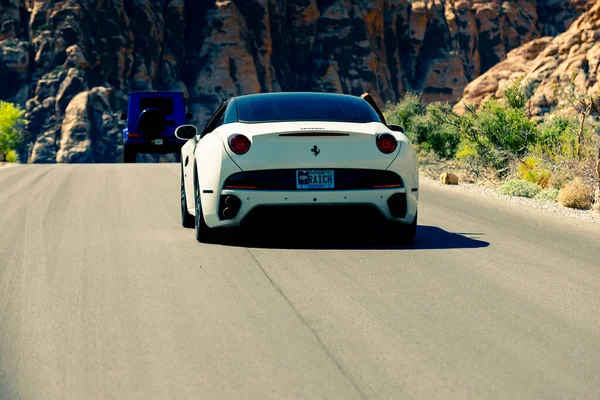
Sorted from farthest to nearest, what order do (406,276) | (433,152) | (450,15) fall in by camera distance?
(450,15) < (433,152) < (406,276)

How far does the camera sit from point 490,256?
8992 millimetres

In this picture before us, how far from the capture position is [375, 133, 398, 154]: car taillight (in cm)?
920

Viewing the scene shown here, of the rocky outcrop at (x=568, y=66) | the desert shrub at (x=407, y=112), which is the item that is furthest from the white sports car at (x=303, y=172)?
the rocky outcrop at (x=568, y=66)

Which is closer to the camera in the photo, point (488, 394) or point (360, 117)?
point (488, 394)

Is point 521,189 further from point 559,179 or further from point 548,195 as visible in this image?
point 559,179

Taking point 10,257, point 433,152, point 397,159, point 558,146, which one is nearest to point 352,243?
point 397,159

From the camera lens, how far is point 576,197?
14.2 metres

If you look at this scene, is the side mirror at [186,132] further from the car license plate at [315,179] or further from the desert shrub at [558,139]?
the desert shrub at [558,139]

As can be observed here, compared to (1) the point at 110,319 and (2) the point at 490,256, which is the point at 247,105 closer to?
(2) the point at 490,256

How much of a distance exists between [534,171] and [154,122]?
45.4 feet

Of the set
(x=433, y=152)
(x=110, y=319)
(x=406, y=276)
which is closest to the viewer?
(x=110, y=319)

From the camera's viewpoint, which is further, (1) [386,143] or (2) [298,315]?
(1) [386,143]

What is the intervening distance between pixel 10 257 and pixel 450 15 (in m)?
97.5

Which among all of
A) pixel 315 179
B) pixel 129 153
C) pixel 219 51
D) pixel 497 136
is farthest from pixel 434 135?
pixel 219 51
